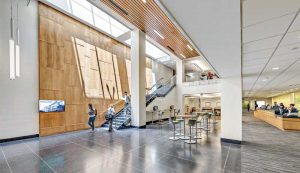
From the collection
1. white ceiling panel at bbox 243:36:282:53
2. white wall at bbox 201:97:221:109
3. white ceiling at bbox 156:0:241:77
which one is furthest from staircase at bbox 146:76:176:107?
white wall at bbox 201:97:221:109

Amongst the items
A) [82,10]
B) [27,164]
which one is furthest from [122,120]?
[82,10]

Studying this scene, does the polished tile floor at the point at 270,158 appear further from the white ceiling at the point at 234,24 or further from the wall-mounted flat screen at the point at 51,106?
the wall-mounted flat screen at the point at 51,106

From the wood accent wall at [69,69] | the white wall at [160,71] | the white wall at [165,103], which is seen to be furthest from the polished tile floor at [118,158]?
the white wall at [160,71]

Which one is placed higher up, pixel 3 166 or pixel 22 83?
pixel 22 83

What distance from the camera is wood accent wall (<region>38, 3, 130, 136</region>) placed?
263 inches

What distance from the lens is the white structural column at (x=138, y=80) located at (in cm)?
838

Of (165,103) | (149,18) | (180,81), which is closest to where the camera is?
(149,18)

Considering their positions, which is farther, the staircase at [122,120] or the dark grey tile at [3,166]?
the staircase at [122,120]

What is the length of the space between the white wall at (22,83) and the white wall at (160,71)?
35.2 ft

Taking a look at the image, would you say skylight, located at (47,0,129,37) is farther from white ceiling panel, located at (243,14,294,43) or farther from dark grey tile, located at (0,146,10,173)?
white ceiling panel, located at (243,14,294,43)

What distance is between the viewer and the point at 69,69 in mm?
7641

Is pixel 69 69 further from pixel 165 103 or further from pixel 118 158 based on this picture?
pixel 165 103

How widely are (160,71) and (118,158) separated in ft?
44.2

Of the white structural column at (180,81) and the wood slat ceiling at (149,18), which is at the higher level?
the wood slat ceiling at (149,18)
